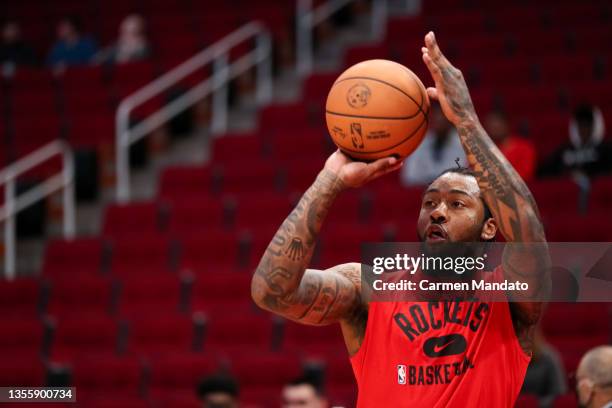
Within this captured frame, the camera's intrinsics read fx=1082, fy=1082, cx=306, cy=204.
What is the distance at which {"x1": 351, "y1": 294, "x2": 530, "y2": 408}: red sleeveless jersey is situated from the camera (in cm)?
300

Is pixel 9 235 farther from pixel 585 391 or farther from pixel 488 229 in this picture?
pixel 488 229

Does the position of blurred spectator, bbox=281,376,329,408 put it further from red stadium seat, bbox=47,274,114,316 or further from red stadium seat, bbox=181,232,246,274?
red stadium seat, bbox=47,274,114,316

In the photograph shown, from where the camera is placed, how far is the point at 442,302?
3.11 metres

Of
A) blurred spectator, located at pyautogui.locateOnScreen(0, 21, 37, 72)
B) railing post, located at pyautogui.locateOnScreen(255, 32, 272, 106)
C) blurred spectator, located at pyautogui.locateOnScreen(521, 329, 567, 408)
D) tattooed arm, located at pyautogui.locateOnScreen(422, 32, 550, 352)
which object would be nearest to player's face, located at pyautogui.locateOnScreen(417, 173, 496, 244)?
tattooed arm, located at pyautogui.locateOnScreen(422, 32, 550, 352)

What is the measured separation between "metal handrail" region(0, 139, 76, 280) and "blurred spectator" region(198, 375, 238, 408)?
12.3 ft

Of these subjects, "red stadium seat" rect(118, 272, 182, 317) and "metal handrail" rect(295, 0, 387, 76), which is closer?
"red stadium seat" rect(118, 272, 182, 317)

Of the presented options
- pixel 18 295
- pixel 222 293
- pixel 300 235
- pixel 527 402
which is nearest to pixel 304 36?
pixel 222 293

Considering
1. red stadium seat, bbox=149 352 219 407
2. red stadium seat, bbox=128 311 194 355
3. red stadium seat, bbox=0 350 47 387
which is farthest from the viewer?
red stadium seat, bbox=128 311 194 355

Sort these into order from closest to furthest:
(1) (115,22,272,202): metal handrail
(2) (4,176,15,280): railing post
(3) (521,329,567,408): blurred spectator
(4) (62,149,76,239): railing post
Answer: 1. (3) (521,329,567,408): blurred spectator
2. (2) (4,176,15,280): railing post
3. (4) (62,149,76,239): railing post
4. (1) (115,22,272,202): metal handrail

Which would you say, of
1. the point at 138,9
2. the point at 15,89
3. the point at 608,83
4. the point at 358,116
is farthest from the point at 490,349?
the point at 138,9

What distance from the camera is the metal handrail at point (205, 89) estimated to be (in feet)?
32.5

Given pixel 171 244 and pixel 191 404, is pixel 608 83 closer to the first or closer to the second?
pixel 171 244

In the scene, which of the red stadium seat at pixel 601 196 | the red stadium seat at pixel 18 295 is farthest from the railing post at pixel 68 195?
the red stadium seat at pixel 601 196

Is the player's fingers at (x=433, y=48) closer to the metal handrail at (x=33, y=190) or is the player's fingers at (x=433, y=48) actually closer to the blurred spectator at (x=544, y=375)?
the blurred spectator at (x=544, y=375)
